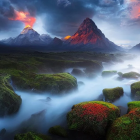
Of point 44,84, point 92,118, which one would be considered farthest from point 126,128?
point 44,84

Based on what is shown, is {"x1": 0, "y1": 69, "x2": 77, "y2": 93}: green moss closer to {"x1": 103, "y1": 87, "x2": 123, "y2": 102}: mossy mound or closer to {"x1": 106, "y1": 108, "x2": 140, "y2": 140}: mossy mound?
{"x1": 103, "y1": 87, "x2": 123, "y2": 102}: mossy mound

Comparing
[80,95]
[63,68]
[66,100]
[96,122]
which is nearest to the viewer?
[96,122]

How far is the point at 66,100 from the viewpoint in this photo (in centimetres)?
2089

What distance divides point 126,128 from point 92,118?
2.79m

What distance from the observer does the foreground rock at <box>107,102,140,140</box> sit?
9.62 m

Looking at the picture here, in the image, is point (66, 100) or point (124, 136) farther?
point (66, 100)

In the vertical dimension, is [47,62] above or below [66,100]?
above

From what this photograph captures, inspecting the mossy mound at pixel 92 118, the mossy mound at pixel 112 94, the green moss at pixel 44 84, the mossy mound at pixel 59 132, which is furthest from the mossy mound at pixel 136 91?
the mossy mound at pixel 59 132

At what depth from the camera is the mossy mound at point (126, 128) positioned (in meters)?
9.62

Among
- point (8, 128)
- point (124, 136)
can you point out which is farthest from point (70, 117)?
point (8, 128)

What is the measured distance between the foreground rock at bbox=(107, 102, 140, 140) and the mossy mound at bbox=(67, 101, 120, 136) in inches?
32.6

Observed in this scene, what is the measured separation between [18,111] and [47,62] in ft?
122

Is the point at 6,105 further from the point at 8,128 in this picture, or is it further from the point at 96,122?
the point at 96,122

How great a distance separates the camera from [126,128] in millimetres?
10156
